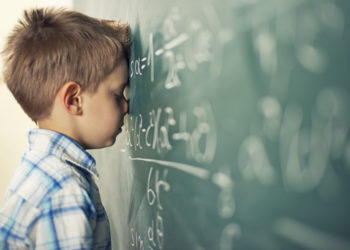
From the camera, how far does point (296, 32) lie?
13.3 inches

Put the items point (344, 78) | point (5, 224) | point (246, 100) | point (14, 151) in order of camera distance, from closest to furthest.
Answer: point (344, 78) → point (246, 100) → point (5, 224) → point (14, 151)

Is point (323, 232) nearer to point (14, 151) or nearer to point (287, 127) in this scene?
point (287, 127)

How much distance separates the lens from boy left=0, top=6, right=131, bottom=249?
64 centimetres

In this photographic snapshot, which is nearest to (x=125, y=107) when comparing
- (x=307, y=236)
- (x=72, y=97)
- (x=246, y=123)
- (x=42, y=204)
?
(x=72, y=97)

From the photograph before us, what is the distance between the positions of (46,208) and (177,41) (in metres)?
0.40

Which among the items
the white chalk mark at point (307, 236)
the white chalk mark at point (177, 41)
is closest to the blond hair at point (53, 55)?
the white chalk mark at point (177, 41)

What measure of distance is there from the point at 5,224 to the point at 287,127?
59cm

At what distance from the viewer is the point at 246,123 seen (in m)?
0.41

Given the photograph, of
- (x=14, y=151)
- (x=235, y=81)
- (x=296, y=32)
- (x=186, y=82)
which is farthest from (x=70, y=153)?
(x=14, y=151)

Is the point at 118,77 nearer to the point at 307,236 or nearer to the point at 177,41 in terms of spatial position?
the point at 177,41

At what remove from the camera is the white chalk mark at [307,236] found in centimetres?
31

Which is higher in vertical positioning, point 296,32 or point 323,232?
point 296,32

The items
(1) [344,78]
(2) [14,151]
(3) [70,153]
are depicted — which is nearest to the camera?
(1) [344,78]


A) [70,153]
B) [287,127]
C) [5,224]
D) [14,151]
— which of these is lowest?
[14,151]
